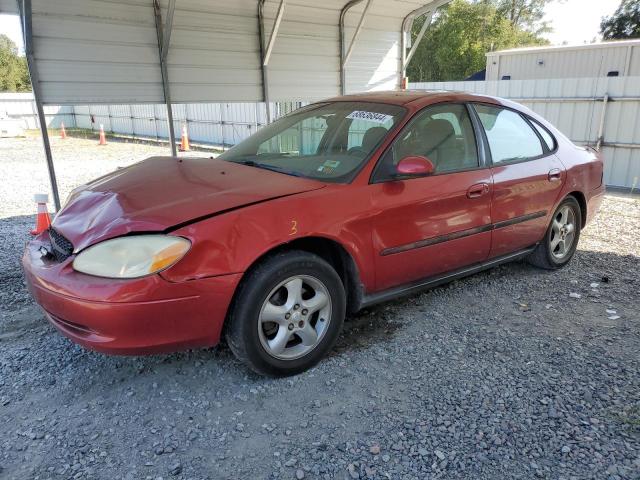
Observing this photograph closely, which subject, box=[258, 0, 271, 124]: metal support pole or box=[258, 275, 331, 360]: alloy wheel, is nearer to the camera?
box=[258, 275, 331, 360]: alloy wheel

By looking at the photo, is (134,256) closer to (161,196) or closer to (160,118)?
(161,196)

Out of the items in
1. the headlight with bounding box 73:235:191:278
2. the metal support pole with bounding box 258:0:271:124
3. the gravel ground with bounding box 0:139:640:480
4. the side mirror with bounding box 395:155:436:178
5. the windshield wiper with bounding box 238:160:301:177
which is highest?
the metal support pole with bounding box 258:0:271:124

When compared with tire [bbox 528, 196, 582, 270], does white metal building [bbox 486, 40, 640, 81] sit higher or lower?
higher

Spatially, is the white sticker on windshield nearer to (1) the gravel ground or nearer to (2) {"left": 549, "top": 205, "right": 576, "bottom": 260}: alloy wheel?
(1) the gravel ground

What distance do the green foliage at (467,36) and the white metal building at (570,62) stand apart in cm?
1575

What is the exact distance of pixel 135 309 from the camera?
2457 millimetres

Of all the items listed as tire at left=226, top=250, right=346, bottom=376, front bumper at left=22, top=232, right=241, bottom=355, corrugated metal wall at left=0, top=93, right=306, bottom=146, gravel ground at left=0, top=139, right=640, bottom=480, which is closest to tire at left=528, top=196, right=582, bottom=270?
gravel ground at left=0, top=139, right=640, bottom=480

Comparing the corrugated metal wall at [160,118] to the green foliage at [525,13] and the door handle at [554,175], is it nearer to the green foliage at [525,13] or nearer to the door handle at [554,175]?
the door handle at [554,175]

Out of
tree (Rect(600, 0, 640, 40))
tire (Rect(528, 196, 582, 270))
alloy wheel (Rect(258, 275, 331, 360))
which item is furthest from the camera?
tree (Rect(600, 0, 640, 40))

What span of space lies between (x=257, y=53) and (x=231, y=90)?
685mm

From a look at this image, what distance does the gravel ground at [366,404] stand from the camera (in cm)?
232

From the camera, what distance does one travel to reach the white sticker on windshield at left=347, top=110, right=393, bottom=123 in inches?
139

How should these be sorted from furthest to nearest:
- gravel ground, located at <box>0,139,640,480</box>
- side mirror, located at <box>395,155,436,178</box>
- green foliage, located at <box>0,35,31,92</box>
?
green foliage, located at <box>0,35,31,92</box>
side mirror, located at <box>395,155,436,178</box>
gravel ground, located at <box>0,139,640,480</box>

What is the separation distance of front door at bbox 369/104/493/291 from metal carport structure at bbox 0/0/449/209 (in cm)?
379
